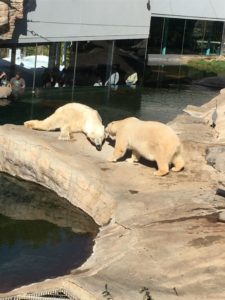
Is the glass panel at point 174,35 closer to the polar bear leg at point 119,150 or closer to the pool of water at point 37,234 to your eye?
the polar bear leg at point 119,150

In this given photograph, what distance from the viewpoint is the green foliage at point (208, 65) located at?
36400 millimetres

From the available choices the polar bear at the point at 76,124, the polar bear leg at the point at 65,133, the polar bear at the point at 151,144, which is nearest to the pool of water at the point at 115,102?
the polar bear at the point at 76,124

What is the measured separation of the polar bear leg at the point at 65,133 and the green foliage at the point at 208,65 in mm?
22411

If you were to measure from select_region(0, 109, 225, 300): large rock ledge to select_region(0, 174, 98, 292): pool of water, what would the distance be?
28 centimetres

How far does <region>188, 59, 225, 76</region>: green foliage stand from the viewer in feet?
119

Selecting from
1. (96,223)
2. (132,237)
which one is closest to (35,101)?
(96,223)

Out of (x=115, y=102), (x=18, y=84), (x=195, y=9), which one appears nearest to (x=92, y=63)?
(x=115, y=102)

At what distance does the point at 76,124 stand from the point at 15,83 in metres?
8.81

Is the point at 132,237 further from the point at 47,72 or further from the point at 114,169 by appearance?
the point at 47,72

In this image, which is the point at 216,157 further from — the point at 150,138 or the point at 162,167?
the point at 150,138

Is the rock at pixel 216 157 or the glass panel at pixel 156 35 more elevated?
the glass panel at pixel 156 35

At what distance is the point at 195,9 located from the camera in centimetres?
Answer: 3459

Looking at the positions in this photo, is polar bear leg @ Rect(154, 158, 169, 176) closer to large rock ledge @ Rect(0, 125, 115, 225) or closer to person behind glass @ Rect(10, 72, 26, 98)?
large rock ledge @ Rect(0, 125, 115, 225)

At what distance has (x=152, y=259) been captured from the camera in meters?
8.66
